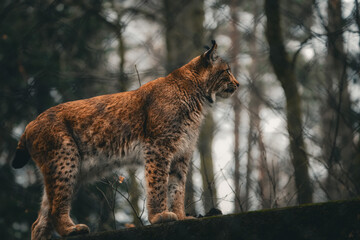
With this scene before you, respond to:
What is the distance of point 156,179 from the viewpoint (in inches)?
162

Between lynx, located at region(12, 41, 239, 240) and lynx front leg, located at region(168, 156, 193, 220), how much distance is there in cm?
1

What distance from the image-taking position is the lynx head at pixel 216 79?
4.80 meters

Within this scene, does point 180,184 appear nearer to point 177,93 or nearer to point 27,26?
point 177,93

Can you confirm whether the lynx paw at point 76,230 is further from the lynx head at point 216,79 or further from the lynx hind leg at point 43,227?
the lynx head at point 216,79

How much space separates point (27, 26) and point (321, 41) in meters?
4.83

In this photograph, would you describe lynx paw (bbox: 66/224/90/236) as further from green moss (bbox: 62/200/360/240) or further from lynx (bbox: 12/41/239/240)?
green moss (bbox: 62/200/360/240)

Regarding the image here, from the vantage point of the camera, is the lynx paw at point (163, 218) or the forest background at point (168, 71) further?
the forest background at point (168, 71)

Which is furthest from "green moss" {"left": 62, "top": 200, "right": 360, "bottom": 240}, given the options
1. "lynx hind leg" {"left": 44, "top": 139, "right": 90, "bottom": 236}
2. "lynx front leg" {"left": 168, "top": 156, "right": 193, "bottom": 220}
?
"lynx hind leg" {"left": 44, "top": 139, "right": 90, "bottom": 236}

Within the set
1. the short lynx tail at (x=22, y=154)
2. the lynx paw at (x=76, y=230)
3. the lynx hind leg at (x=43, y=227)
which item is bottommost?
the lynx paw at (x=76, y=230)

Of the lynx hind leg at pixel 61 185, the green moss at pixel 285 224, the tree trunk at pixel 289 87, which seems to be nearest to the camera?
the green moss at pixel 285 224

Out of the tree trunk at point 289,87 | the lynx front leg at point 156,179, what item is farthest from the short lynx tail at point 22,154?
the tree trunk at point 289,87

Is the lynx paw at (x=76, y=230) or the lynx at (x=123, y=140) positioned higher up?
the lynx at (x=123, y=140)

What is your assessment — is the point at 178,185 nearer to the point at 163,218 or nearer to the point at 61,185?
the point at 163,218

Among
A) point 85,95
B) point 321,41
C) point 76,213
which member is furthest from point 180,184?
point 76,213
